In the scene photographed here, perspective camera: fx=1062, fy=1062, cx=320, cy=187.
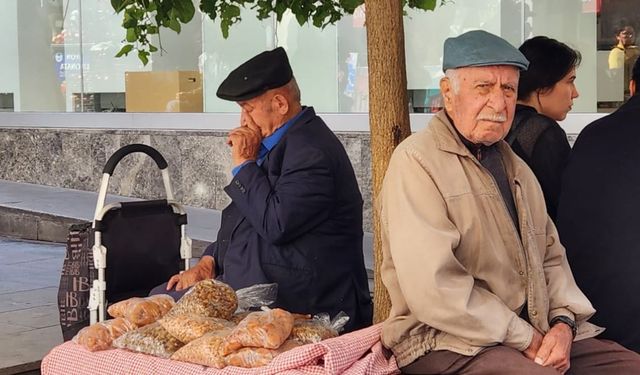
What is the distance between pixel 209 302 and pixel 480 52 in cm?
131

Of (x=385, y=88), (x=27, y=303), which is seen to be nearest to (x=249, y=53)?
(x=27, y=303)

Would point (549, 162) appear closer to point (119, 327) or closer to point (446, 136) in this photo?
point (446, 136)

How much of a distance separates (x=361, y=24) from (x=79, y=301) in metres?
6.10

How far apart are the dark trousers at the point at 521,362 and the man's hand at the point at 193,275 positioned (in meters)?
1.57

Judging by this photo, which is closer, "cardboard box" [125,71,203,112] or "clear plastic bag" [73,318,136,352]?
"clear plastic bag" [73,318,136,352]

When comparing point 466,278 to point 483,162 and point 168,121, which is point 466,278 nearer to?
point 483,162

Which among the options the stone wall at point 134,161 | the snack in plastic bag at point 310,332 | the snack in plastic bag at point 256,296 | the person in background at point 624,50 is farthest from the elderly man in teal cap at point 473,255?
the stone wall at point 134,161

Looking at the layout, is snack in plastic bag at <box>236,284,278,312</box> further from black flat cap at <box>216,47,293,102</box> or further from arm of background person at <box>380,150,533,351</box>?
arm of background person at <box>380,150,533,351</box>

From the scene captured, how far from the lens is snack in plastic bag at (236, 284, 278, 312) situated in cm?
404

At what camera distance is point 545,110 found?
184 inches

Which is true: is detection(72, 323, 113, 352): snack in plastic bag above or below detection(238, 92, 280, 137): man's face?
below

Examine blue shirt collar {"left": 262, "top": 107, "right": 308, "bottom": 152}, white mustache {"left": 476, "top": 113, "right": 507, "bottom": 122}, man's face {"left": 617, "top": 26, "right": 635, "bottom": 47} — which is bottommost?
blue shirt collar {"left": 262, "top": 107, "right": 308, "bottom": 152}

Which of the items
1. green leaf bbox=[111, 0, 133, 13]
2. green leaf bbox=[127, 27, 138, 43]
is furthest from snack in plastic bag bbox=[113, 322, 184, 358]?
green leaf bbox=[127, 27, 138, 43]

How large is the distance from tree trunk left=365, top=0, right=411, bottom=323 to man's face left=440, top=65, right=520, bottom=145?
0.96m
